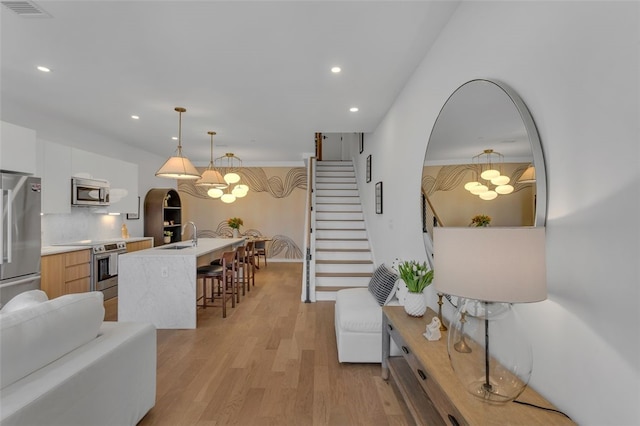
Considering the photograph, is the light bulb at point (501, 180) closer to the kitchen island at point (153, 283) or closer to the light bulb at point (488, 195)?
the light bulb at point (488, 195)

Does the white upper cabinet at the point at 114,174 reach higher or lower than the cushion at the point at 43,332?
higher

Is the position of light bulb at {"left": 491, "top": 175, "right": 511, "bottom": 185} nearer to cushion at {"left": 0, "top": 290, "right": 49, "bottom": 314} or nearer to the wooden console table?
the wooden console table

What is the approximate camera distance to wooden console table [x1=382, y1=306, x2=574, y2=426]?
1.24m

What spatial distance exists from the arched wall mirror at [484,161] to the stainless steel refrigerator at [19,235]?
4.17 metres

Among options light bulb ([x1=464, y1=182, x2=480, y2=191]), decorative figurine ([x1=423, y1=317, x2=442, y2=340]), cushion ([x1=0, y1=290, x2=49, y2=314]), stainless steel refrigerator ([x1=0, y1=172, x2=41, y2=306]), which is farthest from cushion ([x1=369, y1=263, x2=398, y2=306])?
stainless steel refrigerator ([x1=0, y1=172, x2=41, y2=306])

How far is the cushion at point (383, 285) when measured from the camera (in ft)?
10.5

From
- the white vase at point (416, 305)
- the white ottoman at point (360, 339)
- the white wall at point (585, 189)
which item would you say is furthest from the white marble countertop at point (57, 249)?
the white wall at point (585, 189)

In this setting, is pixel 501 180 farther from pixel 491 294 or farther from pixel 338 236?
pixel 338 236

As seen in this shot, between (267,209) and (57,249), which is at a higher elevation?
(267,209)

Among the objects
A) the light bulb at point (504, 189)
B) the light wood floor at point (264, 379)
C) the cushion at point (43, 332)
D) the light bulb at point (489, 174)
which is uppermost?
the light bulb at point (489, 174)

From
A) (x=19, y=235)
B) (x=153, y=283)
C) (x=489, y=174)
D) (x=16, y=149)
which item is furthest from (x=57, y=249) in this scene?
(x=489, y=174)

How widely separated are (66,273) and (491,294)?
522 centimetres

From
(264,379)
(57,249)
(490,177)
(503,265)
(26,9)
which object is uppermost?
(26,9)

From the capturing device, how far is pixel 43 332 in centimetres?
143
